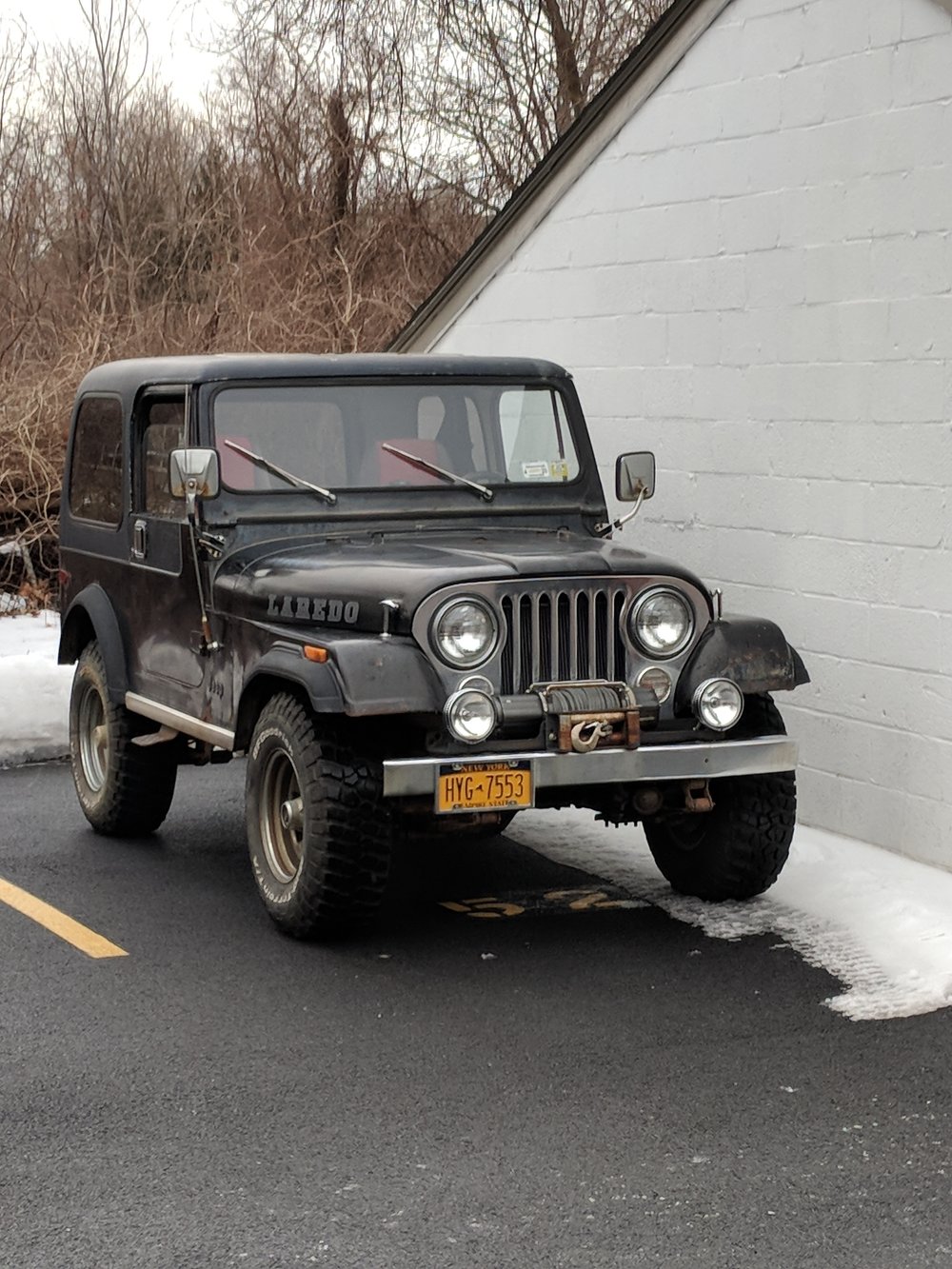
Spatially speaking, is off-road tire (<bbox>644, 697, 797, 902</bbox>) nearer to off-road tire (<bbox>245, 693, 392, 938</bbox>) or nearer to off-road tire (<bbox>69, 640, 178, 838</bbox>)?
off-road tire (<bbox>245, 693, 392, 938</bbox>)

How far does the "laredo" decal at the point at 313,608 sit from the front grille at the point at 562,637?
0.50 meters

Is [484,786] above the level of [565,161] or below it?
below

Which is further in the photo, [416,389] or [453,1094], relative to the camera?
[416,389]

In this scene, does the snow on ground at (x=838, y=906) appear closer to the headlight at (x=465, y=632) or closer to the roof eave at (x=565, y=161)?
the headlight at (x=465, y=632)

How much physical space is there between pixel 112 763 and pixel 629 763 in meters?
2.73

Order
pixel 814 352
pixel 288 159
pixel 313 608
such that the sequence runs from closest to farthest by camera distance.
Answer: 1. pixel 313 608
2. pixel 814 352
3. pixel 288 159

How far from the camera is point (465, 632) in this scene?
19.4ft

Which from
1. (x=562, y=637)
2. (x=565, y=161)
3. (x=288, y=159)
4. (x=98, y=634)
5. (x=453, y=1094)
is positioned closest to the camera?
(x=453, y=1094)

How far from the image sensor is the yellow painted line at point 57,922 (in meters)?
6.29

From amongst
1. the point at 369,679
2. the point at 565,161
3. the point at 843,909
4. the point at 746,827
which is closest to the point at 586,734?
the point at 369,679

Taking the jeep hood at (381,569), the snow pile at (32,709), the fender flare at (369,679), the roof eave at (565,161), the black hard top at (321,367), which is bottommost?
the snow pile at (32,709)

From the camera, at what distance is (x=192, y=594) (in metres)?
6.97

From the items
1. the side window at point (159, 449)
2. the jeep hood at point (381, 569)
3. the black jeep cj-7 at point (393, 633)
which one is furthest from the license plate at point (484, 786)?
the side window at point (159, 449)

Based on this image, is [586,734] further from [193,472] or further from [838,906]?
[193,472]
